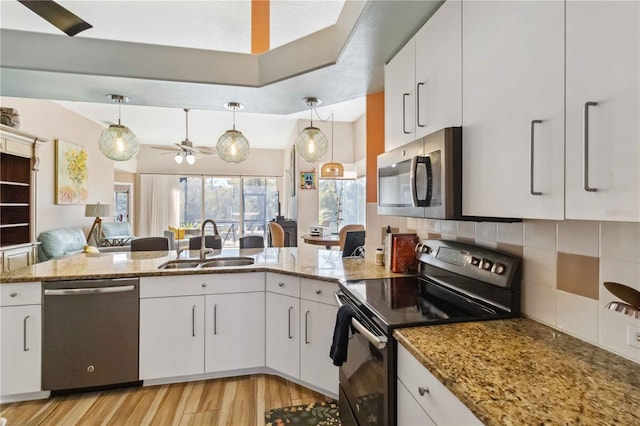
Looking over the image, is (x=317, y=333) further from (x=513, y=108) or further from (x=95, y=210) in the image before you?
(x=95, y=210)

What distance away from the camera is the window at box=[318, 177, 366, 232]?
271 inches

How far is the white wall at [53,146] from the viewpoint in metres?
4.64

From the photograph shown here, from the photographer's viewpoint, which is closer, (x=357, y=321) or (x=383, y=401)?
(x=383, y=401)

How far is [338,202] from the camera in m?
6.95

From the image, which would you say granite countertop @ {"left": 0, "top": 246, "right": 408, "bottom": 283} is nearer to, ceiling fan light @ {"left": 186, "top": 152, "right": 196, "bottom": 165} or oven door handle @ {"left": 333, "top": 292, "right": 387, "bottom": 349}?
oven door handle @ {"left": 333, "top": 292, "right": 387, "bottom": 349}

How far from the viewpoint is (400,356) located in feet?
3.86

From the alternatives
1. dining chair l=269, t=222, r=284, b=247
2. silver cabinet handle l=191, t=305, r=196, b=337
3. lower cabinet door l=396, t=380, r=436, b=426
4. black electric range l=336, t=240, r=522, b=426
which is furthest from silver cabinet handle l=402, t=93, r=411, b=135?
dining chair l=269, t=222, r=284, b=247

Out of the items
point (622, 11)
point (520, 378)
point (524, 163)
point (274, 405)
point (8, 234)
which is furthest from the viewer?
point (8, 234)

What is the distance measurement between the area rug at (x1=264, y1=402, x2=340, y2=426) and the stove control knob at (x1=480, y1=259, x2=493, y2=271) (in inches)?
51.0

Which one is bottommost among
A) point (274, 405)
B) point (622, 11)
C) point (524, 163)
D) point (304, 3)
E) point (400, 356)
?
point (274, 405)

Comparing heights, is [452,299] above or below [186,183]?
below

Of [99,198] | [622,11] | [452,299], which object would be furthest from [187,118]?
[622,11]

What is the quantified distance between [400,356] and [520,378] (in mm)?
420

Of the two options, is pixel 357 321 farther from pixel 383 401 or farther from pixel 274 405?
pixel 274 405
